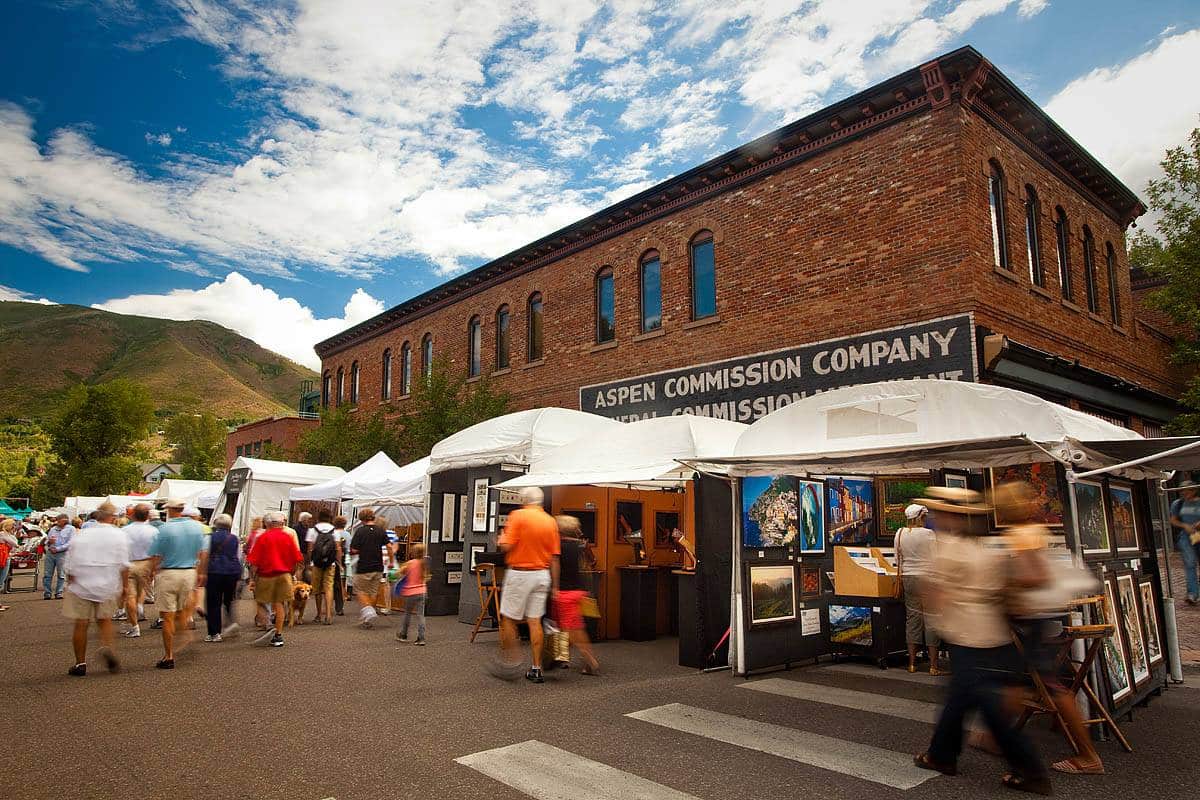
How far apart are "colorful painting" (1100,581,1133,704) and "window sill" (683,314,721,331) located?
34.8 ft

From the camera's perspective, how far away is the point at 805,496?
988 cm

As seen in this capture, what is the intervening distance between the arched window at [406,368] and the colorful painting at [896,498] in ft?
62.5

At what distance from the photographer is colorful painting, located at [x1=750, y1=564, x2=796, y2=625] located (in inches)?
354

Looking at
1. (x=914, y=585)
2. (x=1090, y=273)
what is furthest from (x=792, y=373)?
(x=1090, y=273)

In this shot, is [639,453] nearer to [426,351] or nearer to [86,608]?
[86,608]

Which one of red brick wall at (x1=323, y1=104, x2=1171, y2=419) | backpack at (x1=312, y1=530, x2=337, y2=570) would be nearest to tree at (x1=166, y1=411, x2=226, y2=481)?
red brick wall at (x1=323, y1=104, x2=1171, y2=419)

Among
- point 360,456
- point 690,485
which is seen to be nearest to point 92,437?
point 360,456

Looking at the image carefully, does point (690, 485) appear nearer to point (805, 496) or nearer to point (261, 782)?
point (805, 496)

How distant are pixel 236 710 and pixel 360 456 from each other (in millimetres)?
19885

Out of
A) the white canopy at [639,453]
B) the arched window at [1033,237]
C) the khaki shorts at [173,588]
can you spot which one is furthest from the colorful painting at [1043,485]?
the khaki shorts at [173,588]

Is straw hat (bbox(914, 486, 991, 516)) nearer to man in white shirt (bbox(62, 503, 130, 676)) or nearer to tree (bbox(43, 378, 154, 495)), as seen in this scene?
man in white shirt (bbox(62, 503, 130, 676))

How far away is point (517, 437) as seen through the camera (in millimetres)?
13094

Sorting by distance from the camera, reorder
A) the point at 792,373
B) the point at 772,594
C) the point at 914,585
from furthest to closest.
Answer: the point at 792,373 → the point at 772,594 → the point at 914,585

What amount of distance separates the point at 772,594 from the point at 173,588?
710 centimetres
